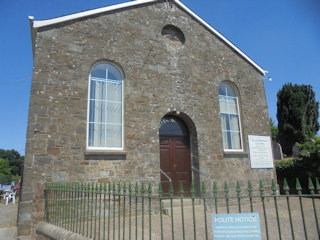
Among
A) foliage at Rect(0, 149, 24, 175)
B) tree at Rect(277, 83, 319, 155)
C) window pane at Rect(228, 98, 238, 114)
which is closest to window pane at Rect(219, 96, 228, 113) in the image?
window pane at Rect(228, 98, 238, 114)

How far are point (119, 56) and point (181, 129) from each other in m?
3.66

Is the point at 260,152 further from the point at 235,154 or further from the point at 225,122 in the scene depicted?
the point at 225,122

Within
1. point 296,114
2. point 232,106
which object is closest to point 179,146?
point 232,106

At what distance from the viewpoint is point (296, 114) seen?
2145 cm

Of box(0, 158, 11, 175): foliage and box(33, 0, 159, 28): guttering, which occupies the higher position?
box(33, 0, 159, 28): guttering

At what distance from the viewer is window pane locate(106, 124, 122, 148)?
8.02 meters

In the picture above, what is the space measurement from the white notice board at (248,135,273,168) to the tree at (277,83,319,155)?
11.3m

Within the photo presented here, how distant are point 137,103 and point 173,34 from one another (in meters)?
3.67

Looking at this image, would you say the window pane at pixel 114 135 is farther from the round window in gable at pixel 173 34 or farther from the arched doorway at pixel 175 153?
the round window in gable at pixel 173 34

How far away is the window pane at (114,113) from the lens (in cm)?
820

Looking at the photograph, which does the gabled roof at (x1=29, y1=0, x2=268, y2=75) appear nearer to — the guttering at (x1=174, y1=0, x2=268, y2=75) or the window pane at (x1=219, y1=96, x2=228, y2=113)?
the guttering at (x1=174, y1=0, x2=268, y2=75)

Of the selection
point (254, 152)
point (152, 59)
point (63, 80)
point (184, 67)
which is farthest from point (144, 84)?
point (254, 152)

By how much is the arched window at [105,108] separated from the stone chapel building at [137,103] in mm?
33

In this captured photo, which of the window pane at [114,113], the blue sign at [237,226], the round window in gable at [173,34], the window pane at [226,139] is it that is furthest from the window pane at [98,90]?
the blue sign at [237,226]
